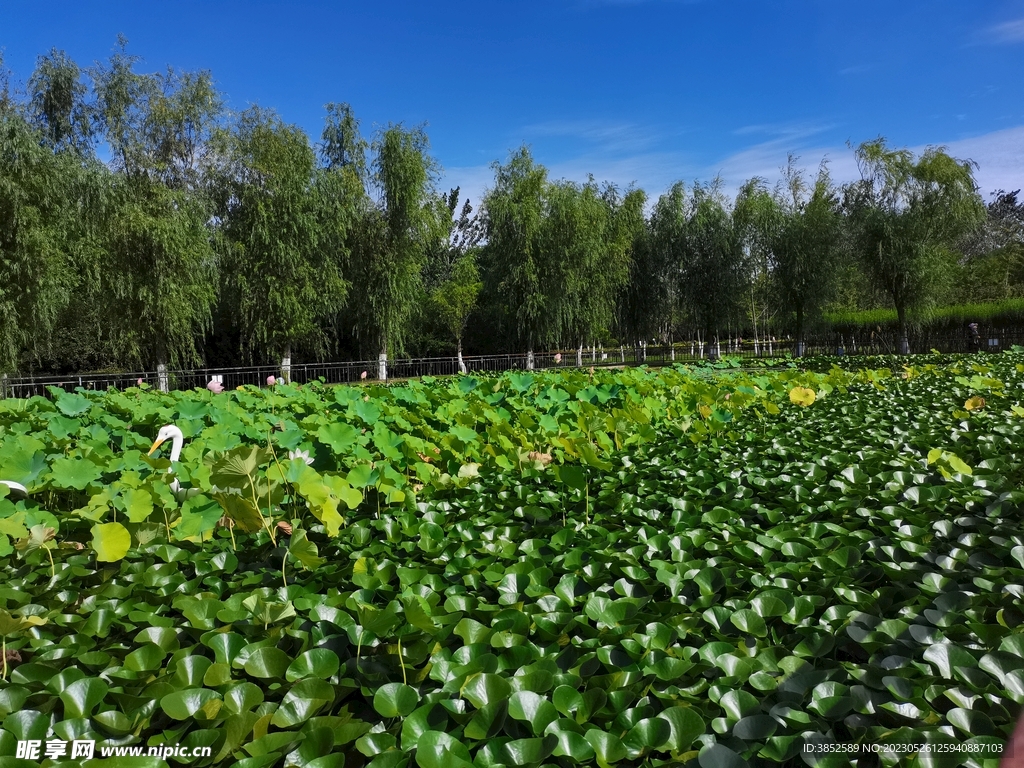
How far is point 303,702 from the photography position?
119 cm

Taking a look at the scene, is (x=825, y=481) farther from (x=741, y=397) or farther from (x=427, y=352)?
(x=427, y=352)

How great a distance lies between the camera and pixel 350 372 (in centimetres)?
2150

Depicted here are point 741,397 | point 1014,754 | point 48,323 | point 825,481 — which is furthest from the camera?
point 48,323

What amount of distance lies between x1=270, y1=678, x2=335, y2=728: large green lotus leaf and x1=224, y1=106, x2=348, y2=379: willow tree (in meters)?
18.2

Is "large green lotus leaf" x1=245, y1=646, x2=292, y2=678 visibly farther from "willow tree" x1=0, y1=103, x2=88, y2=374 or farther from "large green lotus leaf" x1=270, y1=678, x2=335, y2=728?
"willow tree" x1=0, y1=103, x2=88, y2=374

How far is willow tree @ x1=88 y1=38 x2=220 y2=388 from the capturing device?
50.1 feet

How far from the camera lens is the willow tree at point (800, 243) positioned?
939 inches

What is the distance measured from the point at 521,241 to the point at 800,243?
34.4 feet

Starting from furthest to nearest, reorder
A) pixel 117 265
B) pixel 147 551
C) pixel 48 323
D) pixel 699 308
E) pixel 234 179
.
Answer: pixel 699 308 → pixel 234 179 → pixel 117 265 → pixel 48 323 → pixel 147 551

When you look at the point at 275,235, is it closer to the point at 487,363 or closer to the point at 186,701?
the point at 487,363

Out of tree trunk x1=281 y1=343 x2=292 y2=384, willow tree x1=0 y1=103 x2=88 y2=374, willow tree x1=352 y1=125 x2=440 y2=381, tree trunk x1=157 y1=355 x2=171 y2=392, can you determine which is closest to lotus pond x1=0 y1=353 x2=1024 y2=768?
willow tree x1=0 y1=103 x2=88 y2=374

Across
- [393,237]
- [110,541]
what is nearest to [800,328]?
[393,237]

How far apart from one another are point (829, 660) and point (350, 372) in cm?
2109

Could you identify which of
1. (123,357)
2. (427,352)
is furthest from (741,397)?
(427,352)
